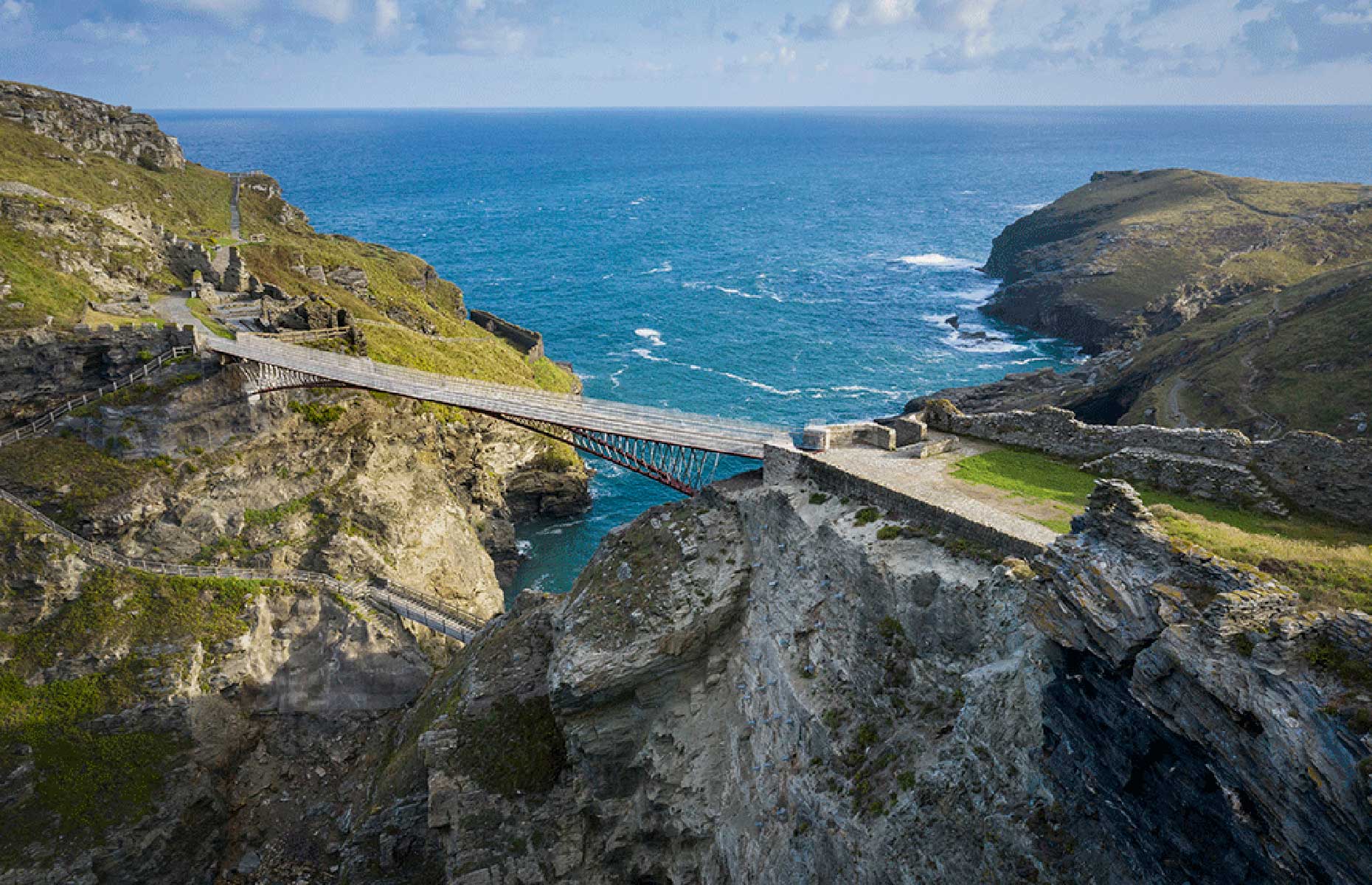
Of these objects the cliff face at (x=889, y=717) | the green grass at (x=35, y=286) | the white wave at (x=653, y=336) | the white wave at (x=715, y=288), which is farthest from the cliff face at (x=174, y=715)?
the white wave at (x=715, y=288)

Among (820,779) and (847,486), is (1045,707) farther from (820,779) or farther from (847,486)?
(847,486)

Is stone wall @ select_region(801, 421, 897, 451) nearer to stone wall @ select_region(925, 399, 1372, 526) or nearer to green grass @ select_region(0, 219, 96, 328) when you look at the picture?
stone wall @ select_region(925, 399, 1372, 526)

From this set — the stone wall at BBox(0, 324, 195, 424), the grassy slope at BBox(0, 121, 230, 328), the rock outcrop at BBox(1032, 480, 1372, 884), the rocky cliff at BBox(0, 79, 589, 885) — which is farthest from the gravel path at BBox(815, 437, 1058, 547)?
the grassy slope at BBox(0, 121, 230, 328)

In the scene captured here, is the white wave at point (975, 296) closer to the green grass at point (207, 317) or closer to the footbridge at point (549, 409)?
the footbridge at point (549, 409)

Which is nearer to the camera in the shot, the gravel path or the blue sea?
the gravel path

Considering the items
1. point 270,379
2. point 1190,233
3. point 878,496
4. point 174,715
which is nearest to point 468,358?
point 270,379

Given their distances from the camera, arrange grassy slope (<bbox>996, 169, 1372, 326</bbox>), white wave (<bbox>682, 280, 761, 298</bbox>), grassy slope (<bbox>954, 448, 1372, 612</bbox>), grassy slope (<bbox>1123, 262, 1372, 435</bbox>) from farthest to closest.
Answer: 1. white wave (<bbox>682, 280, 761, 298</bbox>)
2. grassy slope (<bbox>996, 169, 1372, 326</bbox>)
3. grassy slope (<bbox>1123, 262, 1372, 435</bbox>)
4. grassy slope (<bbox>954, 448, 1372, 612</bbox>)
